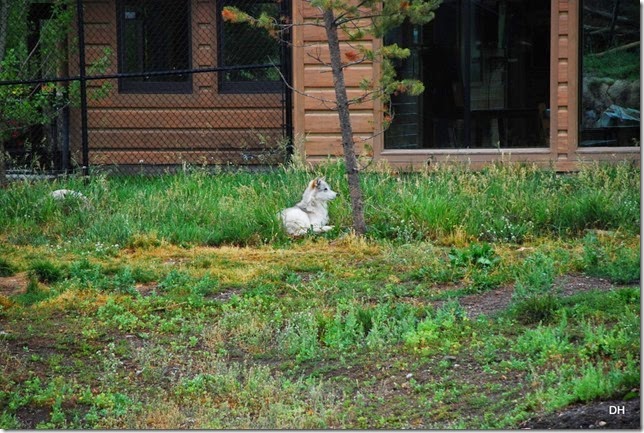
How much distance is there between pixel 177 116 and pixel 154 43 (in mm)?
1297

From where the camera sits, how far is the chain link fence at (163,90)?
18.0 metres

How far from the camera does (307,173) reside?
47.2ft

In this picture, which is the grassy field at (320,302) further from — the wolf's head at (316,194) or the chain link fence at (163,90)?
the chain link fence at (163,90)

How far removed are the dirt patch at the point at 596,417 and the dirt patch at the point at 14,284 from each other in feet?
18.8

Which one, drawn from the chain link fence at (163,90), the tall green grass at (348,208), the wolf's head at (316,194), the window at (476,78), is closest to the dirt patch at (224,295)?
the tall green grass at (348,208)

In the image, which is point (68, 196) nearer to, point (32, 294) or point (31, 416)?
point (32, 294)

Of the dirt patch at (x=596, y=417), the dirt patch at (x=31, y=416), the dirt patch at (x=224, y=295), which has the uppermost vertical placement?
the dirt patch at (x=224, y=295)

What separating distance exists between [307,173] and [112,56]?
543cm

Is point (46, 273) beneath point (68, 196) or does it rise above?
beneath

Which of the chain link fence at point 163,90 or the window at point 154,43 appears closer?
the chain link fence at point 163,90

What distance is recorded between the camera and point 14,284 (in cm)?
1078

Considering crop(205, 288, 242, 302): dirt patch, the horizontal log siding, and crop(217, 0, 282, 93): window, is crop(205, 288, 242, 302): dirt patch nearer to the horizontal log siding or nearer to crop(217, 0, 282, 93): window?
the horizontal log siding

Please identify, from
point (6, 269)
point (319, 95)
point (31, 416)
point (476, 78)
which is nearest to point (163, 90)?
point (319, 95)

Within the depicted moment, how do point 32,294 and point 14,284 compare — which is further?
point 14,284
